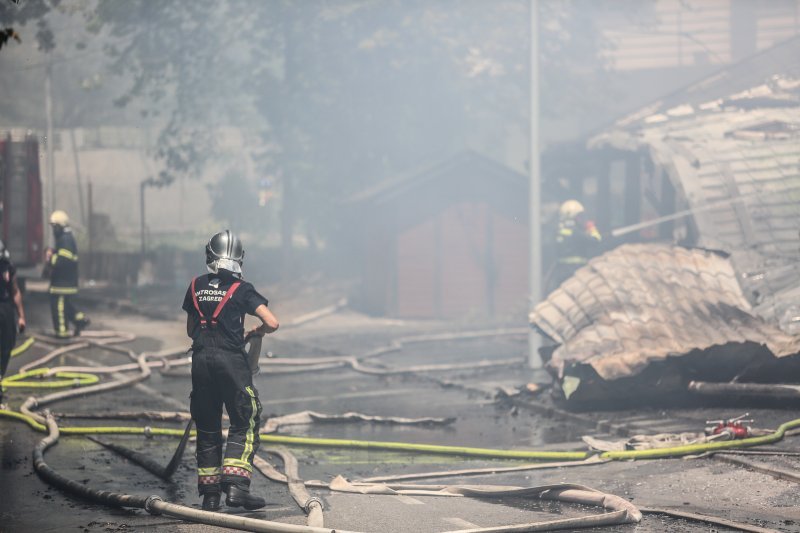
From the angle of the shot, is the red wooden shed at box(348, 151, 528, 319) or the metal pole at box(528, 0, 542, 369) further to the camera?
the red wooden shed at box(348, 151, 528, 319)

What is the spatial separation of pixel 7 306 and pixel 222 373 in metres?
4.95

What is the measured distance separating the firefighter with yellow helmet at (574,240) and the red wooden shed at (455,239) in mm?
7999

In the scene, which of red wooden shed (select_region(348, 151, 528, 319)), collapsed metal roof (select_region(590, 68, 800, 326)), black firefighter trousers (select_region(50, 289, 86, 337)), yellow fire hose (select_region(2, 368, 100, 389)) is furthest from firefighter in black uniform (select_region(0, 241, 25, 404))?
red wooden shed (select_region(348, 151, 528, 319))

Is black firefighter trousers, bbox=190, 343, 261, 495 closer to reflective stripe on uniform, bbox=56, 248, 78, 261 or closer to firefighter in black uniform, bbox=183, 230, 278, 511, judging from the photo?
firefighter in black uniform, bbox=183, 230, 278, 511

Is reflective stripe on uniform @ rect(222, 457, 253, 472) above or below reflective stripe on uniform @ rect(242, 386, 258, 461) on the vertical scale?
below

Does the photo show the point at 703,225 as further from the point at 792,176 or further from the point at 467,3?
the point at 467,3

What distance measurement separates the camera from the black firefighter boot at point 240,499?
692cm

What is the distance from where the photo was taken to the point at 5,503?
23.9ft

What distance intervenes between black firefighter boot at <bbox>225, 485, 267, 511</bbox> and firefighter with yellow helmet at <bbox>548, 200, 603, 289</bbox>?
1000cm

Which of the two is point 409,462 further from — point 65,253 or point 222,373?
point 65,253

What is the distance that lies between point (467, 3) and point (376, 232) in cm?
939

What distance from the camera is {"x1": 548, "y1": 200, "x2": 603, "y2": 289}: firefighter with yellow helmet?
16234mm

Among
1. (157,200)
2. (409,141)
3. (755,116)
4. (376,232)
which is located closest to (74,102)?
(157,200)

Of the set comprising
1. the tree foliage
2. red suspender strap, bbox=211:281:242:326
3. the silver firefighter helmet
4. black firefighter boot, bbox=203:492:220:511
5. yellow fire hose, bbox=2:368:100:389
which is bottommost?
black firefighter boot, bbox=203:492:220:511
